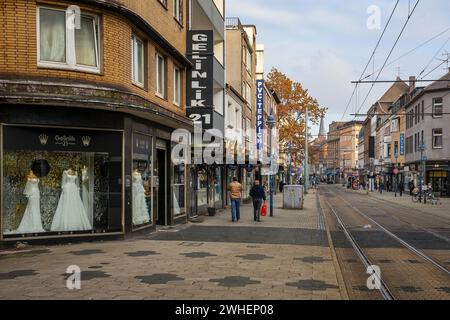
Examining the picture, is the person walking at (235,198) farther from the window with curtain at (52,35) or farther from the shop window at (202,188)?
the window with curtain at (52,35)

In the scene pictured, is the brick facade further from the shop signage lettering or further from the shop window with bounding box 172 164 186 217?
the shop window with bounding box 172 164 186 217

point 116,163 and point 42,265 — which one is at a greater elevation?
point 116,163

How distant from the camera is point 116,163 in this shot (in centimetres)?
1403

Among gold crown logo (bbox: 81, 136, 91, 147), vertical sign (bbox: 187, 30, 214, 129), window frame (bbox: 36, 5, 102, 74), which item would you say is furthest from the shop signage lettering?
vertical sign (bbox: 187, 30, 214, 129)

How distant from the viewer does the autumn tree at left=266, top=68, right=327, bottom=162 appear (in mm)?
57688

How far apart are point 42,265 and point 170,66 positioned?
9963 millimetres

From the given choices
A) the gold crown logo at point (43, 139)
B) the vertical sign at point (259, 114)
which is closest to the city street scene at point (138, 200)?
the gold crown logo at point (43, 139)

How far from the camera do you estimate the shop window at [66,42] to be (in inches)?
508

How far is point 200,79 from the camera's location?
67.5 ft

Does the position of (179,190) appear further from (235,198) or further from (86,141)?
(86,141)

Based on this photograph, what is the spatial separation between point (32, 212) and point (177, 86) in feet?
28.1

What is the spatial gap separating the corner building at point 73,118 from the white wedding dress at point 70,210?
24mm

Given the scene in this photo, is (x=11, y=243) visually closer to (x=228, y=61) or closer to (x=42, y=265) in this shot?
(x=42, y=265)
